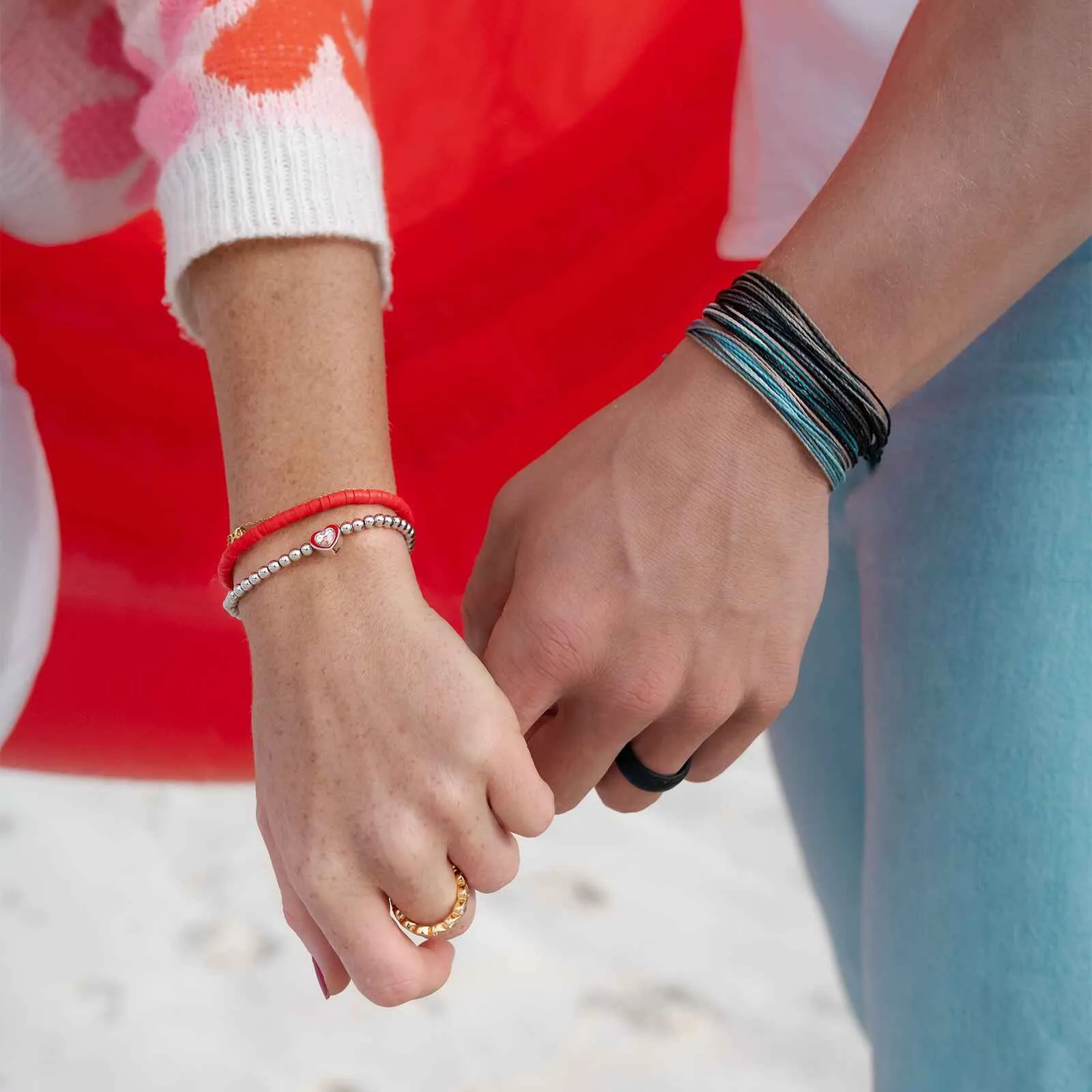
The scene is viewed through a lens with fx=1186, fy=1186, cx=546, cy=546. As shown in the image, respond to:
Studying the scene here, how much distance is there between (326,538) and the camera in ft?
1.79

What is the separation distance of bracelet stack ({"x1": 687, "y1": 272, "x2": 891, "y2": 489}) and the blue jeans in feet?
0.46

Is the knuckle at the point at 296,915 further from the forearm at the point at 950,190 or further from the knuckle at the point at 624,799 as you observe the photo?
the forearm at the point at 950,190

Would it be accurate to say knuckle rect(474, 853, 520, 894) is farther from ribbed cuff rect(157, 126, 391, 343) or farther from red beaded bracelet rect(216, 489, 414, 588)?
ribbed cuff rect(157, 126, 391, 343)

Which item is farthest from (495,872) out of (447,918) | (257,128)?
(257,128)

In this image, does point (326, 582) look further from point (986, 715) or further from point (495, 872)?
point (986, 715)

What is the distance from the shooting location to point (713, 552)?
59 cm

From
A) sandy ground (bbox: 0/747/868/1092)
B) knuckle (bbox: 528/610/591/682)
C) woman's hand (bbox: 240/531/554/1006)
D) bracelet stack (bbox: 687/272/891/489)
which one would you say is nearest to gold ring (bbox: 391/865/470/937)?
woman's hand (bbox: 240/531/554/1006)

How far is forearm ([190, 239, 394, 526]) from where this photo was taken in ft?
1.84

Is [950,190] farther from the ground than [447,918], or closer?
farther from the ground

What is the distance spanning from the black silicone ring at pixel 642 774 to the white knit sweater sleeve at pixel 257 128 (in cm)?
31

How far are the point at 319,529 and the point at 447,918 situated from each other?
0.20m

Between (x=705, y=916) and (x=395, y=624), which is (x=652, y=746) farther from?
(x=705, y=916)

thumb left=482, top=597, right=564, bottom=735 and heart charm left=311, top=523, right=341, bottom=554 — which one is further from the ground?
heart charm left=311, top=523, right=341, bottom=554

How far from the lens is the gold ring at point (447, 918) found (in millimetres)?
567
